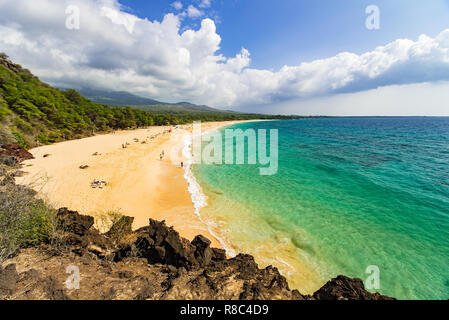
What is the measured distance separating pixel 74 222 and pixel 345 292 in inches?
418

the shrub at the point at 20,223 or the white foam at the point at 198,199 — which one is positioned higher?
the shrub at the point at 20,223

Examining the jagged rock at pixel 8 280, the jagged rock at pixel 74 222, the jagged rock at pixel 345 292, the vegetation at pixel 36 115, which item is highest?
the vegetation at pixel 36 115

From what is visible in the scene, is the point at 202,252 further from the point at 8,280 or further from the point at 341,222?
the point at 341,222

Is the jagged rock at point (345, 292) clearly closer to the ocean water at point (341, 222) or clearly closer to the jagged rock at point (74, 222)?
the ocean water at point (341, 222)

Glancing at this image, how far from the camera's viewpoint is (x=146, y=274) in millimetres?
5125

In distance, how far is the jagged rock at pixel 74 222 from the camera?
7.07 metres

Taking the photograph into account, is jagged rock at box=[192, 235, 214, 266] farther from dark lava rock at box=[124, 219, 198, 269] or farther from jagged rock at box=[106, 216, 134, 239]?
jagged rock at box=[106, 216, 134, 239]

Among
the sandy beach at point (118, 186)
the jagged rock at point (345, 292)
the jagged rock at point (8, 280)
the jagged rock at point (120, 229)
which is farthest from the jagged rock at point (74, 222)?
the jagged rock at point (345, 292)

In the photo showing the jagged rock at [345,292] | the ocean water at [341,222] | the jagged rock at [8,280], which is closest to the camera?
the jagged rock at [8,280]

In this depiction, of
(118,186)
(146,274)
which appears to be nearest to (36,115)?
(118,186)

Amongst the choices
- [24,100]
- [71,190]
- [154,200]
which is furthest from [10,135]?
[154,200]

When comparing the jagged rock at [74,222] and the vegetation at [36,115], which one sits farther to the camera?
the vegetation at [36,115]

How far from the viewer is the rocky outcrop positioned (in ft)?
13.7

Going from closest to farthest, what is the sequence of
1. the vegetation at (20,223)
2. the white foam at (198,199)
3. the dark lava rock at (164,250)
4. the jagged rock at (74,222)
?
the vegetation at (20,223), the dark lava rock at (164,250), the jagged rock at (74,222), the white foam at (198,199)
